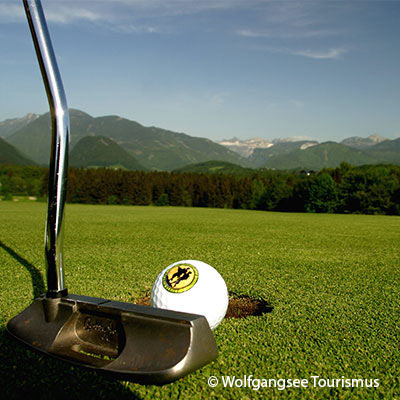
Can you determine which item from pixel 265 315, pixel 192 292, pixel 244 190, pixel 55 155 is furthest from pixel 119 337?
pixel 244 190

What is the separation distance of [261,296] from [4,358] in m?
3.11

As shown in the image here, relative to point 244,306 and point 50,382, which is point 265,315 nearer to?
point 244,306

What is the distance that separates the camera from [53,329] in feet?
7.68

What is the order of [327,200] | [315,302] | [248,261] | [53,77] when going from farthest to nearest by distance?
[327,200], [248,261], [315,302], [53,77]

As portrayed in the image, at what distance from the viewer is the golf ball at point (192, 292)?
327 cm

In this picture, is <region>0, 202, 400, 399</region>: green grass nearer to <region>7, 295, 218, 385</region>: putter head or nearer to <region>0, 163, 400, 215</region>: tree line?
<region>7, 295, 218, 385</region>: putter head

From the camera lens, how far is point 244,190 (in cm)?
6762

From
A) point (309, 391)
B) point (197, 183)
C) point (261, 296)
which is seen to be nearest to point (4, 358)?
point (309, 391)

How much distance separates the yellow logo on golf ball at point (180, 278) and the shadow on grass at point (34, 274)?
2.16m

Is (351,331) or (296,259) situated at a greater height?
(351,331)

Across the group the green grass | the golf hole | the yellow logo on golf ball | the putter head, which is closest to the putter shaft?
the putter head

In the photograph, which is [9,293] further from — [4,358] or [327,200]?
[327,200]

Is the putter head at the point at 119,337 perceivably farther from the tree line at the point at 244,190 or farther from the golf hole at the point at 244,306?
the tree line at the point at 244,190

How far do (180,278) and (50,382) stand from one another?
137 centimetres
